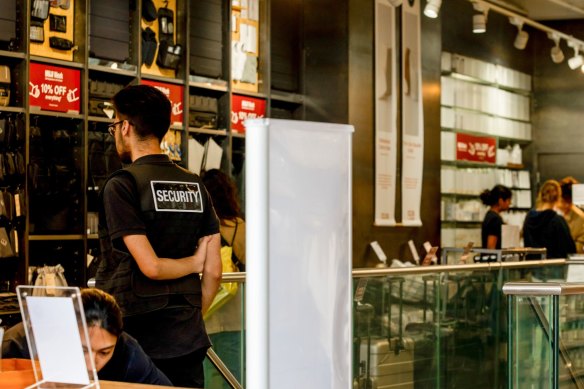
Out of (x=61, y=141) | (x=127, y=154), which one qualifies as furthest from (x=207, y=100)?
(x=127, y=154)

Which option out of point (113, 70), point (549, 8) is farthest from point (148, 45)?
point (549, 8)

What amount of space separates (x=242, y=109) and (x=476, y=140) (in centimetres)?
405

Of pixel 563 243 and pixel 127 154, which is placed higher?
pixel 127 154

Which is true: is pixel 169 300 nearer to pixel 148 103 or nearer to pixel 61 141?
pixel 148 103

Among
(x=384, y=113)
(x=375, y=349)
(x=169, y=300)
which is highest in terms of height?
(x=384, y=113)

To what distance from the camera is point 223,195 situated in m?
5.80

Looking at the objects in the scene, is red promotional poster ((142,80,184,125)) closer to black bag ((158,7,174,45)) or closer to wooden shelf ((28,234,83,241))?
black bag ((158,7,174,45))

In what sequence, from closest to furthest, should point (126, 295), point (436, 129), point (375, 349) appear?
point (126, 295) → point (375, 349) → point (436, 129)

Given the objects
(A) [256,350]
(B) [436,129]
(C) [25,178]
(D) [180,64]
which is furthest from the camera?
(B) [436,129]

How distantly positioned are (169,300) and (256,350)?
1.62 metres

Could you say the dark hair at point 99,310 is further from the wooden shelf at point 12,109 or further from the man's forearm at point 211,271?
the wooden shelf at point 12,109

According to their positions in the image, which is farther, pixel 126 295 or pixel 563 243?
pixel 563 243

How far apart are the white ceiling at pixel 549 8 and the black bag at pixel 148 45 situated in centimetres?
539

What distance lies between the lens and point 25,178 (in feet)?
20.6
